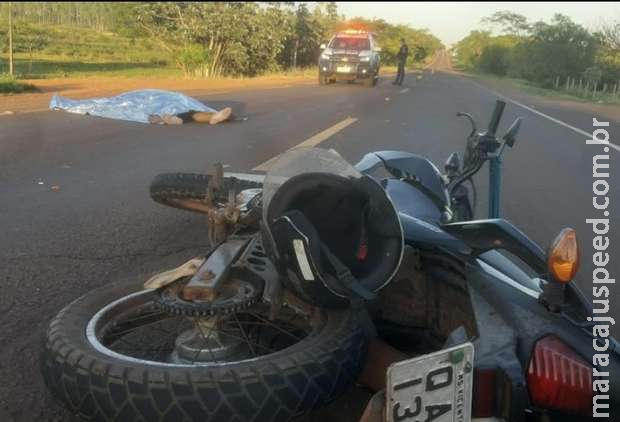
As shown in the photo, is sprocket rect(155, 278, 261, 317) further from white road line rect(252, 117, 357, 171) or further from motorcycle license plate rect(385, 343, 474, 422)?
white road line rect(252, 117, 357, 171)

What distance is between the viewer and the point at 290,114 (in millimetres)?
13914

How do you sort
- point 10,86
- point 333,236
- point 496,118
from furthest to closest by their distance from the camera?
point 10,86 → point 496,118 → point 333,236

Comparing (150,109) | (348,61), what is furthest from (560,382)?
(348,61)

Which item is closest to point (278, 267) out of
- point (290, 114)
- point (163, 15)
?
point (290, 114)

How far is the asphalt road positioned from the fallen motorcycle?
0.46m

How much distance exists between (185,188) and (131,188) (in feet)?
8.00

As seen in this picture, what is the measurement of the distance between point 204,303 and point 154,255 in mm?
2127

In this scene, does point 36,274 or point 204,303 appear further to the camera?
point 36,274

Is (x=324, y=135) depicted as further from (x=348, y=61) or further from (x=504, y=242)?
(x=348, y=61)

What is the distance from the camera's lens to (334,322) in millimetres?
2291

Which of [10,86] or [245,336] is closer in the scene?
[245,336]

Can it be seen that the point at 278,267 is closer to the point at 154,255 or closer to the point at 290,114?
the point at 154,255

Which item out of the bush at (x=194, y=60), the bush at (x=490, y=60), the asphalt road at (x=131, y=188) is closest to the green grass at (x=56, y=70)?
the bush at (x=194, y=60)

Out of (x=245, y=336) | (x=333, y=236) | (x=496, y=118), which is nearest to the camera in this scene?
(x=333, y=236)
